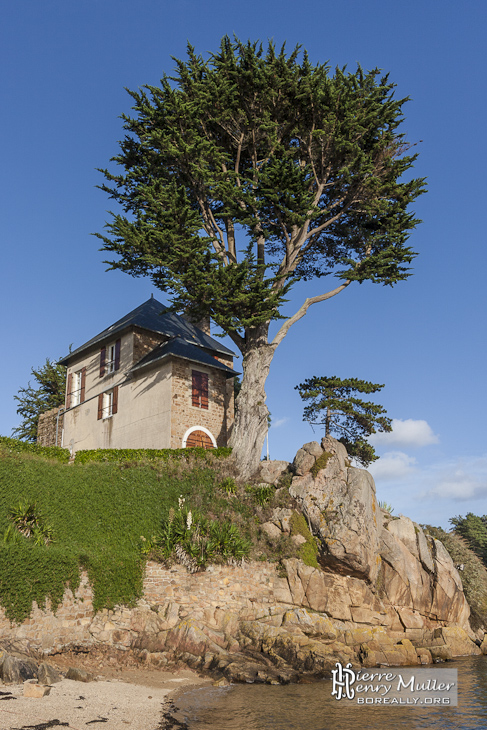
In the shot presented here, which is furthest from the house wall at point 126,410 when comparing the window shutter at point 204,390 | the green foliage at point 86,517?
the green foliage at point 86,517

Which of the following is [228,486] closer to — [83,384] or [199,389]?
[199,389]

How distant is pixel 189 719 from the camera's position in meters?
12.5

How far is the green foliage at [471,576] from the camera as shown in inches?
1186

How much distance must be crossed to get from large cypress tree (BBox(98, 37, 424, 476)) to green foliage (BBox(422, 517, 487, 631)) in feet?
46.6

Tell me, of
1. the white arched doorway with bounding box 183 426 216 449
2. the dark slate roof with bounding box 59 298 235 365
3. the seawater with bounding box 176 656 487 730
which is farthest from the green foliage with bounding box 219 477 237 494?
the dark slate roof with bounding box 59 298 235 365

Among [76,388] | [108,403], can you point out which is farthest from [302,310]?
[76,388]

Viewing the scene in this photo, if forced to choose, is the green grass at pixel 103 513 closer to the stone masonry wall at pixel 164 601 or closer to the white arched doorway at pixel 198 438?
the stone masonry wall at pixel 164 601

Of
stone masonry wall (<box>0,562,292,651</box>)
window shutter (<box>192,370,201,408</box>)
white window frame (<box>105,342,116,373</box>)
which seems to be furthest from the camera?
white window frame (<box>105,342,116,373</box>)

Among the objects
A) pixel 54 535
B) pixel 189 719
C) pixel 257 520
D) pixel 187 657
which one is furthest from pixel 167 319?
pixel 189 719

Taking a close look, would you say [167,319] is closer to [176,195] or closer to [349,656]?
[176,195]

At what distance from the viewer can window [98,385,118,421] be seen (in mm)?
31484

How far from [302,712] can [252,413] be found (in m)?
14.4

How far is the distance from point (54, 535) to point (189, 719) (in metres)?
8.81

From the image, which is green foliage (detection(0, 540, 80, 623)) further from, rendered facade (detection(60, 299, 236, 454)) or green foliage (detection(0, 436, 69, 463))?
rendered facade (detection(60, 299, 236, 454))
